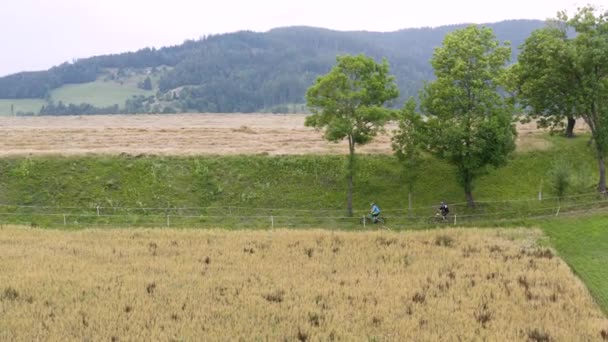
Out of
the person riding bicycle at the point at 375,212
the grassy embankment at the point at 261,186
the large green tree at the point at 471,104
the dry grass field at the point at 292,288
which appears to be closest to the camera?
the dry grass field at the point at 292,288

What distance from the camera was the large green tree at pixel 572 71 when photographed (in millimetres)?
39500

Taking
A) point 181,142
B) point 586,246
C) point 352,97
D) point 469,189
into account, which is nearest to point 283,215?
point 352,97

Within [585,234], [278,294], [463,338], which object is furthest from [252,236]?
[585,234]

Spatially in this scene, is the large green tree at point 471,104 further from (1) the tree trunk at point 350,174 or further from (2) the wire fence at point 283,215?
(1) the tree trunk at point 350,174

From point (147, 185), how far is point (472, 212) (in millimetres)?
28112

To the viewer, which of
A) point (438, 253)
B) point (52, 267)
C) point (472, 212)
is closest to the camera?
point (52, 267)

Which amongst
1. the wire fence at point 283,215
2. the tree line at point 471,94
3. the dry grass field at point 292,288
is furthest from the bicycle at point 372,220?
the dry grass field at point 292,288

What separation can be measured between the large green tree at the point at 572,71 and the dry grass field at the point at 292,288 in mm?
12744

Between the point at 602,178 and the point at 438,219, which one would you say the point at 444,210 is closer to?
the point at 438,219

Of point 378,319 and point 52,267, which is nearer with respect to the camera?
point 378,319

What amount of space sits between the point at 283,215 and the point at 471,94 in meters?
17.5

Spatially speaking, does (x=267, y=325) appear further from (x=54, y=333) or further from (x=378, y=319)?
(x=54, y=333)

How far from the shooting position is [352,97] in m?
39.7

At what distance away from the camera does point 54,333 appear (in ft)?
64.0
